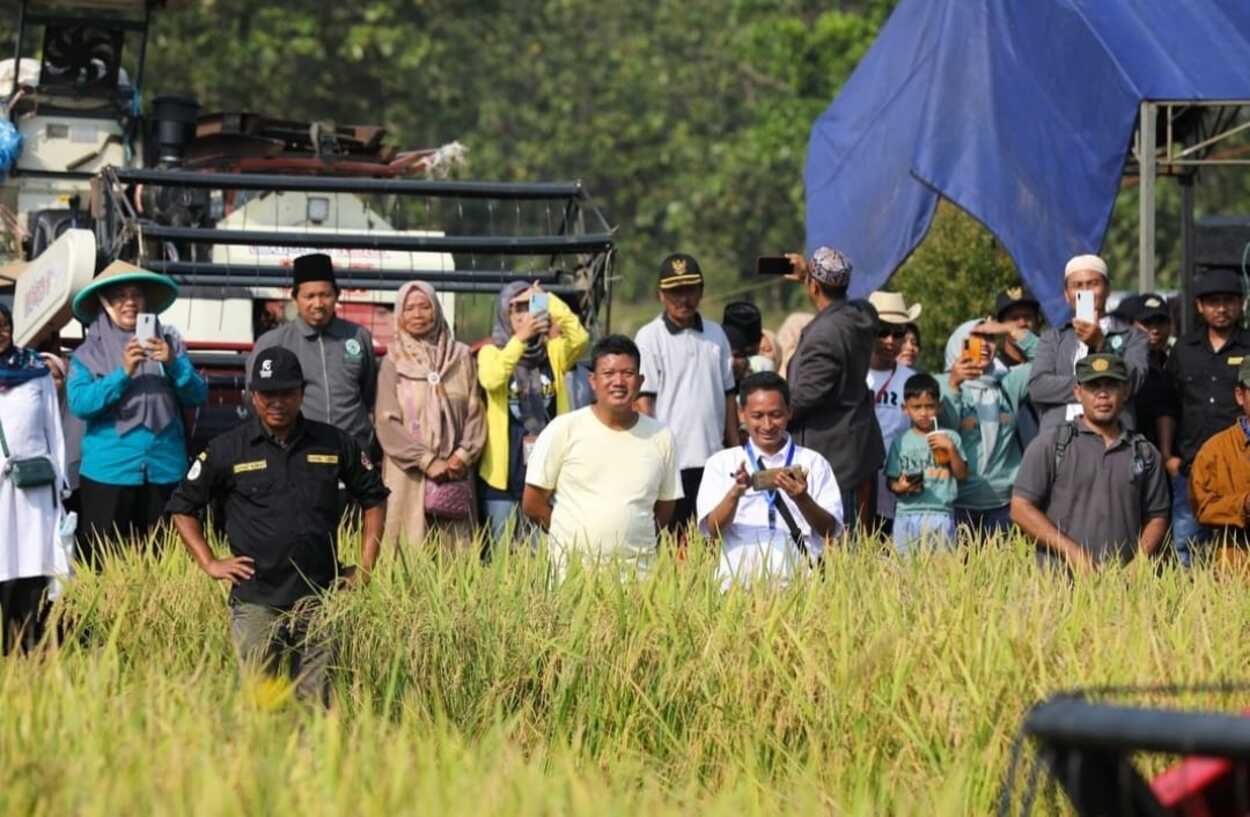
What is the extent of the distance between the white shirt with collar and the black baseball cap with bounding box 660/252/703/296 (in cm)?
Result: 171

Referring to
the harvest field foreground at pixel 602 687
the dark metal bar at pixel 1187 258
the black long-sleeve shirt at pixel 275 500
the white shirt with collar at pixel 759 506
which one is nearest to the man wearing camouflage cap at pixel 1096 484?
the harvest field foreground at pixel 602 687

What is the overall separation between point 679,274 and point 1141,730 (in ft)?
21.2

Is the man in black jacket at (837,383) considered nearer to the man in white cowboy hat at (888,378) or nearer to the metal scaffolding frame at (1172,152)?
the man in white cowboy hat at (888,378)

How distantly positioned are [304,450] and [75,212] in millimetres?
5430

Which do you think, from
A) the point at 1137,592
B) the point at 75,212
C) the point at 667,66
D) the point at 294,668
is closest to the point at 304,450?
the point at 294,668

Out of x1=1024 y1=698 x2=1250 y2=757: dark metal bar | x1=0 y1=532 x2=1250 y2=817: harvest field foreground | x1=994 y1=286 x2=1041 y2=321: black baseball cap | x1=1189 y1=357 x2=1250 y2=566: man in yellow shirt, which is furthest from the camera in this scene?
x1=994 y1=286 x2=1041 y2=321: black baseball cap

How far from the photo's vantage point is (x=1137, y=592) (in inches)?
312

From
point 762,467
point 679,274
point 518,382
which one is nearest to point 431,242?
point 518,382

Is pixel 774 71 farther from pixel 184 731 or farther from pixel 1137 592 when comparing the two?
pixel 184 731

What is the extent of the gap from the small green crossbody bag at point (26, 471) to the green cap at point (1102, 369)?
3.74m

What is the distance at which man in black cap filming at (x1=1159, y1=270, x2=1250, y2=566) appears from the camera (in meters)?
10.2

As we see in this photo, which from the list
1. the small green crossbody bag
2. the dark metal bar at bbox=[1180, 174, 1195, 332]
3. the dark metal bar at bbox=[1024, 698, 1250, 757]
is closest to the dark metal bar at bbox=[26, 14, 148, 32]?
the dark metal bar at bbox=[1180, 174, 1195, 332]

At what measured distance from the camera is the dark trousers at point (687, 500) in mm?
10117

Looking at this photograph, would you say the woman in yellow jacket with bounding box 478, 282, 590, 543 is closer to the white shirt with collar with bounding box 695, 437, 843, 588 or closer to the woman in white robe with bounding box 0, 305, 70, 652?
the white shirt with collar with bounding box 695, 437, 843, 588
